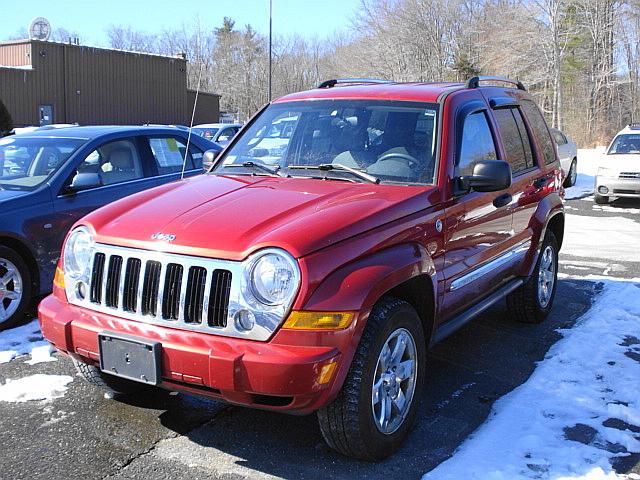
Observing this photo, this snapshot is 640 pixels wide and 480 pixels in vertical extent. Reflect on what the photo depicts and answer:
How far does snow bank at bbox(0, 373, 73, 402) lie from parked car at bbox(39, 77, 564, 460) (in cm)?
48

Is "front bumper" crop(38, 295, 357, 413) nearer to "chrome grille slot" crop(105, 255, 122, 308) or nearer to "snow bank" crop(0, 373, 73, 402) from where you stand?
"chrome grille slot" crop(105, 255, 122, 308)

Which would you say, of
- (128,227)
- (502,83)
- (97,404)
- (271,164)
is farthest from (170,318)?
(502,83)

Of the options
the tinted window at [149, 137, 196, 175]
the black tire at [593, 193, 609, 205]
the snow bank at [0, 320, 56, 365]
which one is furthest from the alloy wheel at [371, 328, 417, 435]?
the black tire at [593, 193, 609, 205]

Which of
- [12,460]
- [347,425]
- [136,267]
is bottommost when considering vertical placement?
[12,460]

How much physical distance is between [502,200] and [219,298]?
2.54 m

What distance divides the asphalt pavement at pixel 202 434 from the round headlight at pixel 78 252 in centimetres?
Result: 91

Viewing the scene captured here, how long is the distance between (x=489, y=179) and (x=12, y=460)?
3019mm

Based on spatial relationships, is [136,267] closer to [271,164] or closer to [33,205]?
[271,164]

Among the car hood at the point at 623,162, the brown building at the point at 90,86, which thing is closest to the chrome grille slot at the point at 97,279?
the car hood at the point at 623,162

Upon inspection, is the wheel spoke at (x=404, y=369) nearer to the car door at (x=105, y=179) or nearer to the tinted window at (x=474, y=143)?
the tinted window at (x=474, y=143)

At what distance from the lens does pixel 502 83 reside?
612 cm

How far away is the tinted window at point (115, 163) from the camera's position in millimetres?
6433

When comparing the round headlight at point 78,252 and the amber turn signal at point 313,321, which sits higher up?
the round headlight at point 78,252

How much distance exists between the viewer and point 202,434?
3805mm
